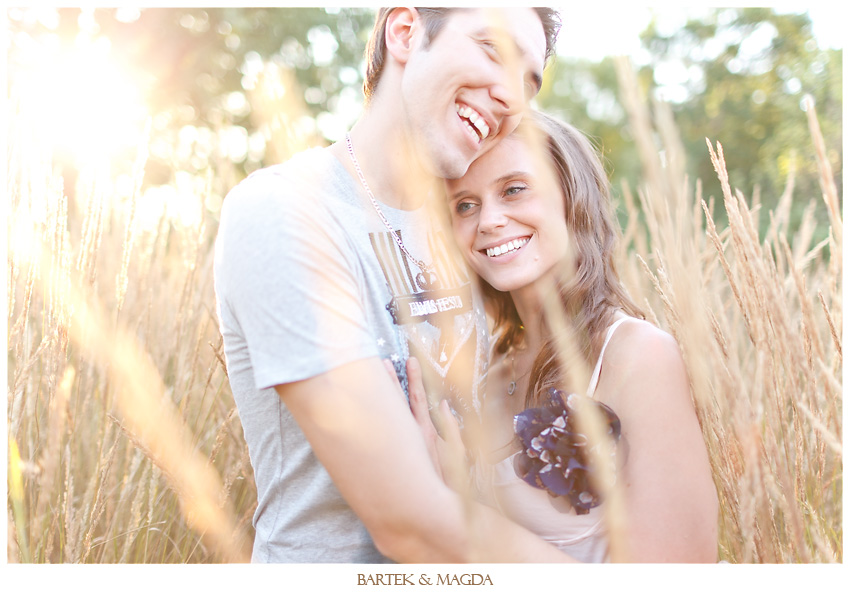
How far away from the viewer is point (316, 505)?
1.07 meters

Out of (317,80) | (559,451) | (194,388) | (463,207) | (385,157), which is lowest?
(559,451)

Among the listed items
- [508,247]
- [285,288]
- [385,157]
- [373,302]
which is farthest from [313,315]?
[508,247]

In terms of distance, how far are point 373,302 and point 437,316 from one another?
0.18 m

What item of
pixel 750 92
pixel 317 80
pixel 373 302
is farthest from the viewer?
pixel 317 80

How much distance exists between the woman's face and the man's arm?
53cm

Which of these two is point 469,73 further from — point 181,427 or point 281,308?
point 181,427

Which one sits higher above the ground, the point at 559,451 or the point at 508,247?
the point at 508,247

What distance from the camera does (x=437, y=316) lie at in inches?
49.3

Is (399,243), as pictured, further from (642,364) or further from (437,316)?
(642,364)

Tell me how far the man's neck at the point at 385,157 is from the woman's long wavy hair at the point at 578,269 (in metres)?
0.30

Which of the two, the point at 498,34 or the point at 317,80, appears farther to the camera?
the point at 317,80

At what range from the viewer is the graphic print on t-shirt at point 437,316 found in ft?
3.85

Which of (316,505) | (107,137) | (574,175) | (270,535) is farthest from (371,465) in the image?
(107,137)

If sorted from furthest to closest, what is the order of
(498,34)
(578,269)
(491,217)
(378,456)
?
(578,269)
(491,217)
(498,34)
(378,456)
